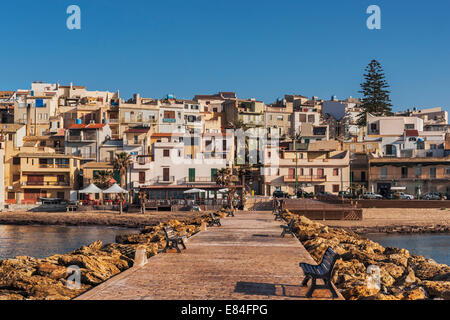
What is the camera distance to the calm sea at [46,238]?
1216 inches

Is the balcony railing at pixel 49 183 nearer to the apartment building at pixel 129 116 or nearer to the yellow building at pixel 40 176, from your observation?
the yellow building at pixel 40 176

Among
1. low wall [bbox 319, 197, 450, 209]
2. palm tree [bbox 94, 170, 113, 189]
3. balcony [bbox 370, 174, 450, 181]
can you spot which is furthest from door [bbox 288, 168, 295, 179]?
palm tree [bbox 94, 170, 113, 189]

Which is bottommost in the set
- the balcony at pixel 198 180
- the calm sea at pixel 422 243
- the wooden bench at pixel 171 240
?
the calm sea at pixel 422 243

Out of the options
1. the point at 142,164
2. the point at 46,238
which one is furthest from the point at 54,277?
the point at 142,164

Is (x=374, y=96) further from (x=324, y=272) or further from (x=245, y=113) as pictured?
(x=324, y=272)

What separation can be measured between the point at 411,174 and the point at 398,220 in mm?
18911

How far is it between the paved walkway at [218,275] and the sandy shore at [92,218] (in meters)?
32.4

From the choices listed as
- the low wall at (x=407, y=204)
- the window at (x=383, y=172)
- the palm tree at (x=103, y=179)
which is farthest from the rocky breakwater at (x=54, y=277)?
the window at (x=383, y=172)

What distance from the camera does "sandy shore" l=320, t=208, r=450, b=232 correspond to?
44.9 metres

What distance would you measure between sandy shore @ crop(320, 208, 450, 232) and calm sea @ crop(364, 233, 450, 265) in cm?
199

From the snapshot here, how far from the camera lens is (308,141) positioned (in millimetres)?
79938

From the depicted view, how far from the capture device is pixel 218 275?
39.0 ft

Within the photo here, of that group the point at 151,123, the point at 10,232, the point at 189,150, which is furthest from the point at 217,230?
the point at 151,123

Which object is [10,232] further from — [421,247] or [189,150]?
[421,247]
